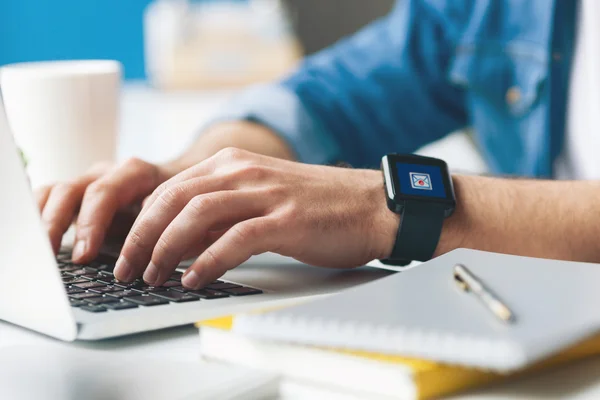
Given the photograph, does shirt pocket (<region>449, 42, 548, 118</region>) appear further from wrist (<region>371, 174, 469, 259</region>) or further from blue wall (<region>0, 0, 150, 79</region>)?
blue wall (<region>0, 0, 150, 79</region>)

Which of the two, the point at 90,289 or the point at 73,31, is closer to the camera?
the point at 90,289

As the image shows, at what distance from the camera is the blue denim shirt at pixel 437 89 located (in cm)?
108

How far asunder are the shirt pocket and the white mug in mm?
557

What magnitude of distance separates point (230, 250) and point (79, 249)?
171mm

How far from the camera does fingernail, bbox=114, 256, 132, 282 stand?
1.76 feet

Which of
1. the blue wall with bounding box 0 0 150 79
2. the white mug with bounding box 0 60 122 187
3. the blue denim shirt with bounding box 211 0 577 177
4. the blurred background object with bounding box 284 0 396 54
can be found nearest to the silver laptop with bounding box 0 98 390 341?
the white mug with bounding box 0 60 122 187

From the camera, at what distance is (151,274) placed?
0.53m

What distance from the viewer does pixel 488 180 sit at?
649 millimetres

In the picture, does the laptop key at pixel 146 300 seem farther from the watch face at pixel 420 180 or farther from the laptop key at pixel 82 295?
the watch face at pixel 420 180

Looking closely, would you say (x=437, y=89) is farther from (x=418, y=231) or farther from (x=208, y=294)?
(x=208, y=294)

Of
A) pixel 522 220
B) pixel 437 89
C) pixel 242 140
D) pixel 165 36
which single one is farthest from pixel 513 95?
pixel 165 36

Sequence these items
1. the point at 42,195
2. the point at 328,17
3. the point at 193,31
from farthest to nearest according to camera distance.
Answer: the point at 328,17
the point at 193,31
the point at 42,195

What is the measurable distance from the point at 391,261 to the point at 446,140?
822 mm

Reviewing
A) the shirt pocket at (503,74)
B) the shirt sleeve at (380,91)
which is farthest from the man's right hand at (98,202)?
the shirt pocket at (503,74)
